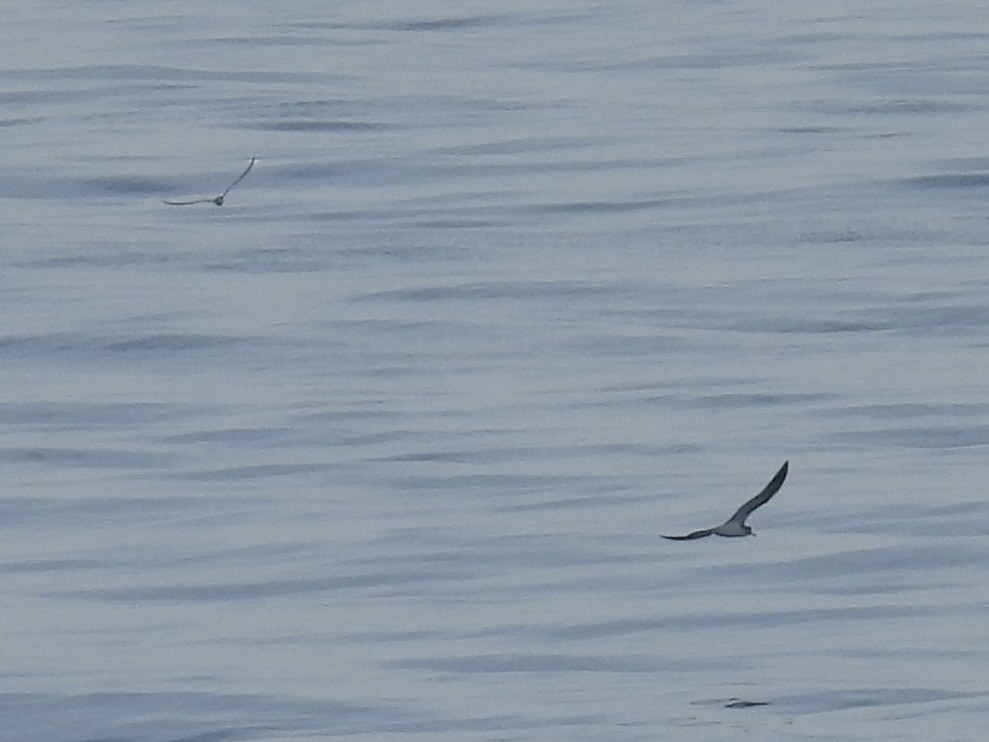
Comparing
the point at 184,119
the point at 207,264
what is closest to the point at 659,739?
the point at 207,264

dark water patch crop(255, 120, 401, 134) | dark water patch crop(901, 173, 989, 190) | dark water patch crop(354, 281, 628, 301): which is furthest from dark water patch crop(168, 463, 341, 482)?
dark water patch crop(255, 120, 401, 134)

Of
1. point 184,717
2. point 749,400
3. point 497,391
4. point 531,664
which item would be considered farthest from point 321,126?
point 184,717

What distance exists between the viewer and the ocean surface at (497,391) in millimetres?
11328

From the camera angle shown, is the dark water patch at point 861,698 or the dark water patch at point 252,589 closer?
the dark water patch at point 861,698

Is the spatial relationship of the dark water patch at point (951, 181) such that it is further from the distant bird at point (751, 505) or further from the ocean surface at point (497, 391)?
the distant bird at point (751, 505)

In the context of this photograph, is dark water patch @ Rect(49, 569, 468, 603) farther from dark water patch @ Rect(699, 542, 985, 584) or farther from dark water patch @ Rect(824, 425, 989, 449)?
dark water patch @ Rect(824, 425, 989, 449)

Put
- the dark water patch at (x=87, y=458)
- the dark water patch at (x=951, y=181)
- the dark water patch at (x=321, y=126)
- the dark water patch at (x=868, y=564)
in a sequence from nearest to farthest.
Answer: the dark water patch at (x=868, y=564), the dark water patch at (x=87, y=458), the dark water patch at (x=951, y=181), the dark water patch at (x=321, y=126)

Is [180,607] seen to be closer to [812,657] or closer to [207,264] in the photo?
[812,657]

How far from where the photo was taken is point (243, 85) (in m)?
28.1

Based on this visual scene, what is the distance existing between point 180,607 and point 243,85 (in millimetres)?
16082

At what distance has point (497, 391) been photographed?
16.3m

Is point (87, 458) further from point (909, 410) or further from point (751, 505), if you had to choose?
point (751, 505)

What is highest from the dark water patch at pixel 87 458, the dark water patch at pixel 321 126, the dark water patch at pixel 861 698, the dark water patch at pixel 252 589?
the dark water patch at pixel 321 126

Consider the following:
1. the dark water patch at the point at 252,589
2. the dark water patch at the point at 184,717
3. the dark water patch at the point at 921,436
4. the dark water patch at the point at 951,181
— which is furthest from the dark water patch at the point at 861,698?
the dark water patch at the point at 951,181
